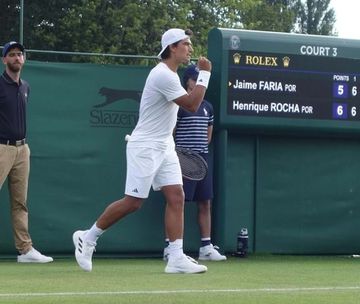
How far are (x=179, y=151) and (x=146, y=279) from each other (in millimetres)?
2800

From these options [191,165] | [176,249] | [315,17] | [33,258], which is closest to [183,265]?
[176,249]

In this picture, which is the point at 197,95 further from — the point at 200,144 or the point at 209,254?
the point at 209,254

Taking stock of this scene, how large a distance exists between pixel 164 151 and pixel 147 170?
8.7 inches

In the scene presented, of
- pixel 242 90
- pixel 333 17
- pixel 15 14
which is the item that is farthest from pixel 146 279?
pixel 333 17

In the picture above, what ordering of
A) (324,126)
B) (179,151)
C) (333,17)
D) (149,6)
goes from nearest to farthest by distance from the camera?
(179,151) < (324,126) < (149,6) < (333,17)

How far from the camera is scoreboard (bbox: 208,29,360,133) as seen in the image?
1241cm

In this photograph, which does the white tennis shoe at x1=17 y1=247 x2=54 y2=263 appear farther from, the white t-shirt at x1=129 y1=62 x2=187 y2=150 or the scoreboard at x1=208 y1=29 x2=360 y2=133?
the scoreboard at x1=208 y1=29 x2=360 y2=133

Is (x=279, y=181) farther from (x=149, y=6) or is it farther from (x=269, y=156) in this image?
(x=149, y=6)

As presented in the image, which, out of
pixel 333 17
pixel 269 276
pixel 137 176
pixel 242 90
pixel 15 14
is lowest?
pixel 269 276

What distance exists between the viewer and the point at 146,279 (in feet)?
30.4

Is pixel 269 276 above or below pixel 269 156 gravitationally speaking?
below

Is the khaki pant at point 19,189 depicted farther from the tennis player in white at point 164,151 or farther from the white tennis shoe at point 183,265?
the white tennis shoe at point 183,265

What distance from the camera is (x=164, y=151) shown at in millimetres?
9719

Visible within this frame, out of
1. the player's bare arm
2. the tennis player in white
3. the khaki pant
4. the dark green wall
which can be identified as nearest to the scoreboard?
the dark green wall
